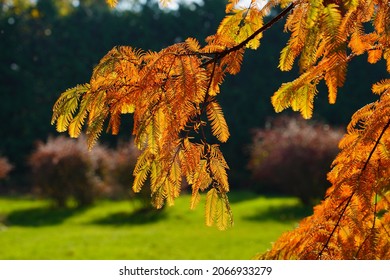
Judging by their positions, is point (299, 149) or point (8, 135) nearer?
point (299, 149)

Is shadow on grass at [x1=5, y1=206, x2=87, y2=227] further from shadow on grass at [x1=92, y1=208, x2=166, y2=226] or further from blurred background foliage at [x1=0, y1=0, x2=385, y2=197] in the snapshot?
blurred background foliage at [x1=0, y1=0, x2=385, y2=197]

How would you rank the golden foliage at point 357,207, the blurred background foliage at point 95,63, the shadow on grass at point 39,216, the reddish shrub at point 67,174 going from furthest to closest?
the blurred background foliage at point 95,63 → the reddish shrub at point 67,174 → the shadow on grass at point 39,216 → the golden foliage at point 357,207

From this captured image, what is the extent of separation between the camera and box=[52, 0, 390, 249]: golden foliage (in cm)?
216

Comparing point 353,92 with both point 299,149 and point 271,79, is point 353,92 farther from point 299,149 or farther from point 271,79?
point 299,149

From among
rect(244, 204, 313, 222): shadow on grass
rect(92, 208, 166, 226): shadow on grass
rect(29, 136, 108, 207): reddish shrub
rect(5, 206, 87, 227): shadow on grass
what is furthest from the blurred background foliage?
rect(92, 208, 166, 226): shadow on grass

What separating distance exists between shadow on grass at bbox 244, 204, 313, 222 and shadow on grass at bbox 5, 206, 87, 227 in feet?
12.4

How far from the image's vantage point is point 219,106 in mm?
2305

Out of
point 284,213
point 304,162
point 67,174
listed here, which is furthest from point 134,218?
point 304,162

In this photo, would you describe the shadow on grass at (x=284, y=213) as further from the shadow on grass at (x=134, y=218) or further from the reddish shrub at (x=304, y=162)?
the shadow on grass at (x=134, y=218)

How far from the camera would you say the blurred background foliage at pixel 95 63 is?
19953 millimetres

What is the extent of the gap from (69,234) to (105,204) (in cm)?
447

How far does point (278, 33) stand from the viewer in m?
21.4

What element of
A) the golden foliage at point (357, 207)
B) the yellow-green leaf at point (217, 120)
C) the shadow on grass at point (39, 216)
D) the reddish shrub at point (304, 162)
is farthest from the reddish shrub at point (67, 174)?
the yellow-green leaf at point (217, 120)
